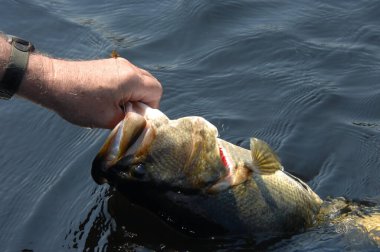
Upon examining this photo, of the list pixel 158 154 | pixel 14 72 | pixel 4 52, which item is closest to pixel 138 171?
pixel 158 154

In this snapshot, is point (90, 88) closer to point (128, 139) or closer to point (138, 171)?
point (128, 139)

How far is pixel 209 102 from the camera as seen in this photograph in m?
6.82

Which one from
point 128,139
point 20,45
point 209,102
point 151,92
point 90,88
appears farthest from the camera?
point 209,102

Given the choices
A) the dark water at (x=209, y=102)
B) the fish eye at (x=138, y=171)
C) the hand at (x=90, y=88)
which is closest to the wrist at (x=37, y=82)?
the hand at (x=90, y=88)

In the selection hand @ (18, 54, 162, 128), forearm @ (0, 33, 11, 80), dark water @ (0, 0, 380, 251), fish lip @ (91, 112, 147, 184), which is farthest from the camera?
dark water @ (0, 0, 380, 251)

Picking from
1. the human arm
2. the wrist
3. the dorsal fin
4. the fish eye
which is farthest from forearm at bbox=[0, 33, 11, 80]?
the dorsal fin

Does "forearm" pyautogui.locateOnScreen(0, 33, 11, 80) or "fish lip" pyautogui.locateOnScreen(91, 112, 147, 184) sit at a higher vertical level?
"forearm" pyautogui.locateOnScreen(0, 33, 11, 80)

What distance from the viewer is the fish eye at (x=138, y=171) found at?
4.50 meters

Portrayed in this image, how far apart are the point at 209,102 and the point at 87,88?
240 centimetres

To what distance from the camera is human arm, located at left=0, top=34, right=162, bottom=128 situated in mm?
4574

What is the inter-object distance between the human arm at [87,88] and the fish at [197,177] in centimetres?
12

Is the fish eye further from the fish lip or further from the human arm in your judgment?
the human arm

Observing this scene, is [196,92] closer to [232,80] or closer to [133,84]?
[232,80]

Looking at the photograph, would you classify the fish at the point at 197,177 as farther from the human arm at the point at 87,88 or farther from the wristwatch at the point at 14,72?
the wristwatch at the point at 14,72
